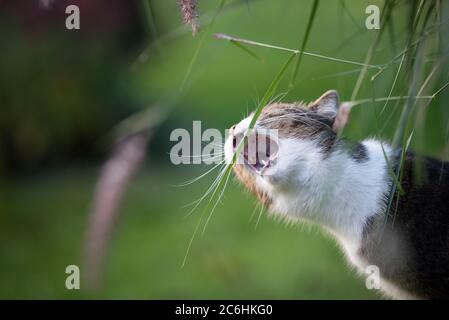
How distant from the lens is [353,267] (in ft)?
5.49

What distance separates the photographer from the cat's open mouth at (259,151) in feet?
4.94

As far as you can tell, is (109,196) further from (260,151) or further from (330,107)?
(330,107)

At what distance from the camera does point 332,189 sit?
1.57 metres

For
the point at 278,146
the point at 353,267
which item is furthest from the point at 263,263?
the point at 278,146

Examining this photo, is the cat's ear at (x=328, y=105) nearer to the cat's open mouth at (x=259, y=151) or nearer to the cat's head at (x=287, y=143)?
the cat's head at (x=287, y=143)

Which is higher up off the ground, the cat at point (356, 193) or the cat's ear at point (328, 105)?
the cat's ear at point (328, 105)

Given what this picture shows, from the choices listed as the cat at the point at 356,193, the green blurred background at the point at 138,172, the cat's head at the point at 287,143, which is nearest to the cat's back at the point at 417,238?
the cat at the point at 356,193

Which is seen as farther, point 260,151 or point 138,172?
point 138,172

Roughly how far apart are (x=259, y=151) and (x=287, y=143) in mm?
58

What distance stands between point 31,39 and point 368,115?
2.25m

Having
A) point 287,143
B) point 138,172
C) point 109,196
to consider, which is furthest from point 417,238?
point 138,172

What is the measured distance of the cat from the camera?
4.93 feet
